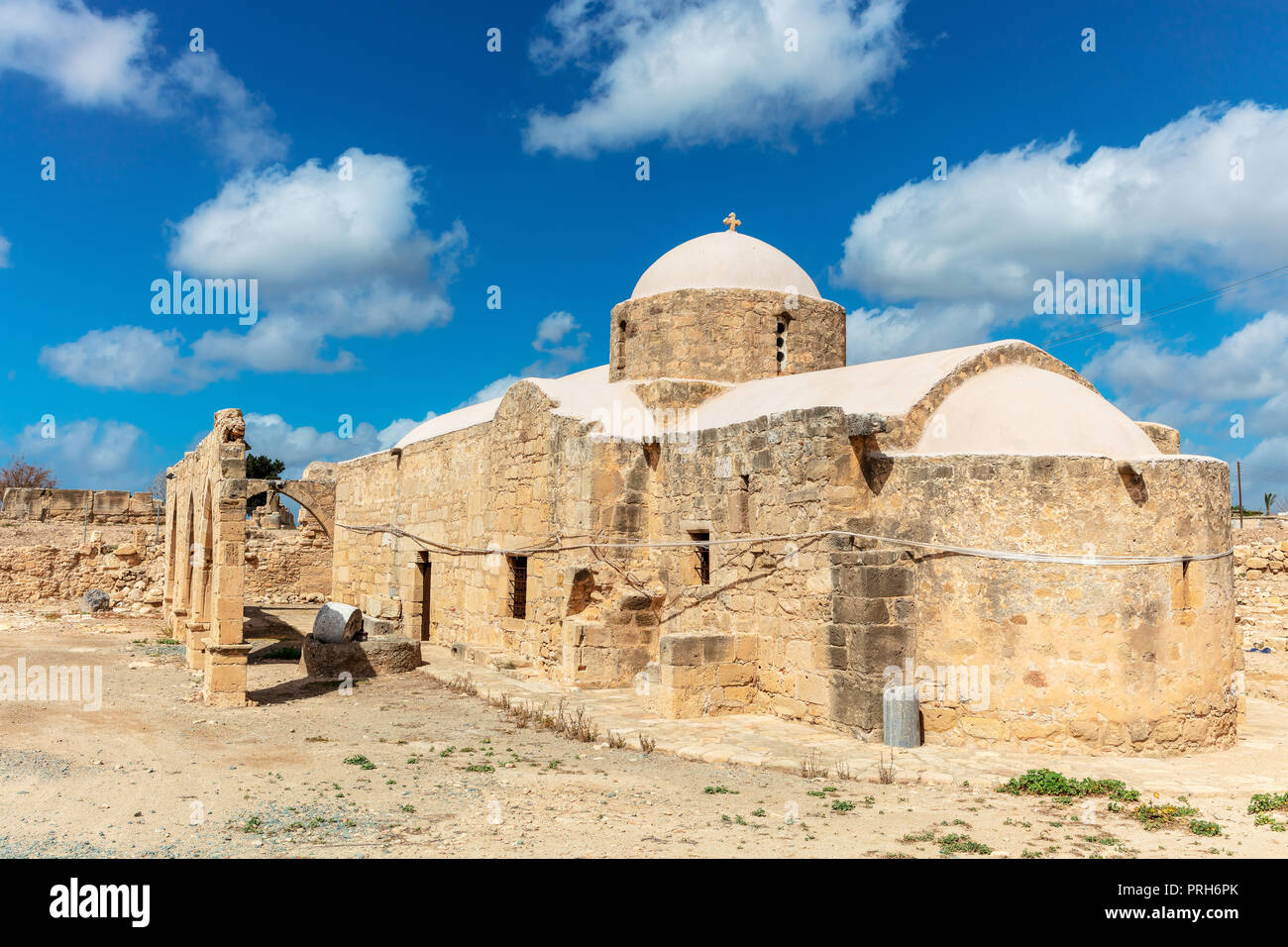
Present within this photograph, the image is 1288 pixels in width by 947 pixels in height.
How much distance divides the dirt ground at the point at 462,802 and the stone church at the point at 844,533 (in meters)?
1.13

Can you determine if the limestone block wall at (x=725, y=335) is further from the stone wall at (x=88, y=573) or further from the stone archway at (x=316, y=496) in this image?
the stone wall at (x=88, y=573)

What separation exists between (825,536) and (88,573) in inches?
627

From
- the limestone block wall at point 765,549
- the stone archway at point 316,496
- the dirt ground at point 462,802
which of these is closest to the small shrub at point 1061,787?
the dirt ground at point 462,802

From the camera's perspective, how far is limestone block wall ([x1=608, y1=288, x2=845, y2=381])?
37.7 feet

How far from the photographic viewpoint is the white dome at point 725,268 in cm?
1175

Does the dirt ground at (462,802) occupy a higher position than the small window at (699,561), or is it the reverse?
the small window at (699,561)

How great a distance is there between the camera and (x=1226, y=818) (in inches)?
218

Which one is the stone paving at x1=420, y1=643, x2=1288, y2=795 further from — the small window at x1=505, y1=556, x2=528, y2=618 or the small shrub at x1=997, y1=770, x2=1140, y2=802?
the small window at x1=505, y1=556, x2=528, y2=618

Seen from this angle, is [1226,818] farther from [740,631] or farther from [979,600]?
[740,631]

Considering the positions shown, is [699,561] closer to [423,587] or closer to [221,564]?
[221,564]

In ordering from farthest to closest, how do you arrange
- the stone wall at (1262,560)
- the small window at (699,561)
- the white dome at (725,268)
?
the stone wall at (1262,560)
the white dome at (725,268)
the small window at (699,561)

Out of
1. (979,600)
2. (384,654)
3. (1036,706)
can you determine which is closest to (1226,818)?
(1036,706)

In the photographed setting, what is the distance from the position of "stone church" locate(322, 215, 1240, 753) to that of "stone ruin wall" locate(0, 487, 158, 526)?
12451 millimetres

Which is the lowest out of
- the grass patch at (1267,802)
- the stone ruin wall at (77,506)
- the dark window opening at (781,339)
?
the grass patch at (1267,802)
